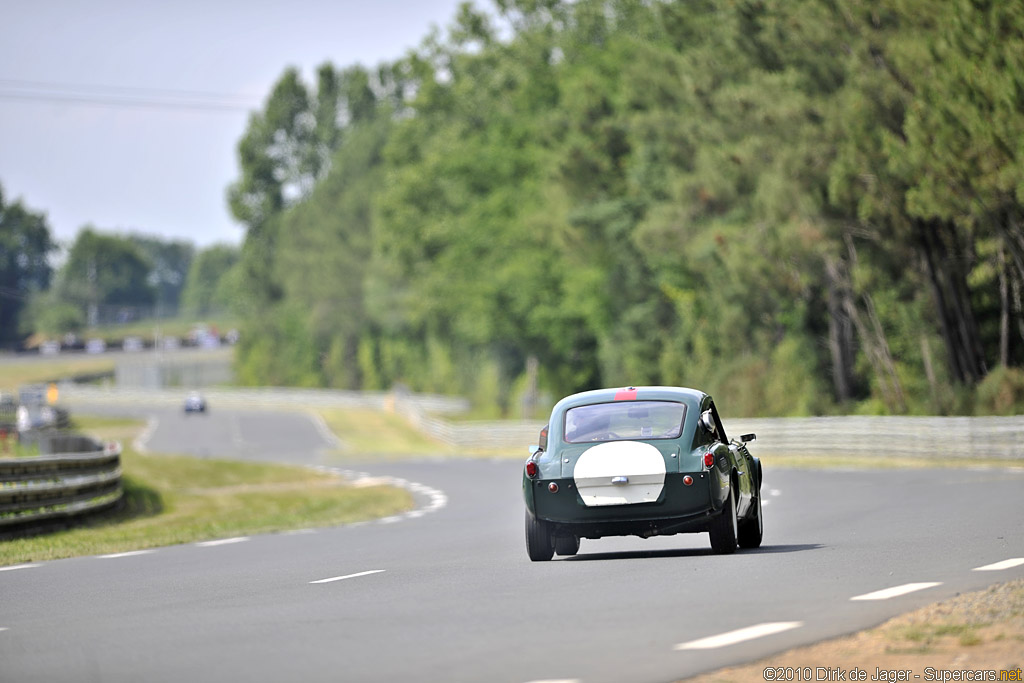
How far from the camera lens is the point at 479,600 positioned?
1114 centimetres

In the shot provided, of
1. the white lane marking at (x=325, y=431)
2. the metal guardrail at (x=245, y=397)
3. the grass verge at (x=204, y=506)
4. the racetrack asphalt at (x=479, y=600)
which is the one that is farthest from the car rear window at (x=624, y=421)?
the metal guardrail at (x=245, y=397)

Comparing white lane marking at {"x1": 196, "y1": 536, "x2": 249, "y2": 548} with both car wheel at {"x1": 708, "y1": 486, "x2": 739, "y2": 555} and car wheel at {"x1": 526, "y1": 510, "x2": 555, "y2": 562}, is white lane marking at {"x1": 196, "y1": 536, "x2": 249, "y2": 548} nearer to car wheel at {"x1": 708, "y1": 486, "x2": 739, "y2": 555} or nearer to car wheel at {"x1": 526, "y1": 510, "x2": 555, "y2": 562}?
car wheel at {"x1": 526, "y1": 510, "x2": 555, "y2": 562}

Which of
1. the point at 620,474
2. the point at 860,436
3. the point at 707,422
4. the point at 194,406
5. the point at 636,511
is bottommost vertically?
the point at 194,406

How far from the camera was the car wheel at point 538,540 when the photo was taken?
1388 centimetres

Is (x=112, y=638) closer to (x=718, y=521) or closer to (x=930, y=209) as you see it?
(x=718, y=521)

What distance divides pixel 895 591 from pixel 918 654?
2.69 m

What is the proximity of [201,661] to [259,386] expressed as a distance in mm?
147880

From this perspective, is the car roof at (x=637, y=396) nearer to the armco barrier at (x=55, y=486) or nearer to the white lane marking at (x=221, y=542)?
the white lane marking at (x=221, y=542)

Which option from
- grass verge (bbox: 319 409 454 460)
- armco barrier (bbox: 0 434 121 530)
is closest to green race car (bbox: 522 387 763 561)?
armco barrier (bbox: 0 434 121 530)

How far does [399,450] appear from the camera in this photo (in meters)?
69.2

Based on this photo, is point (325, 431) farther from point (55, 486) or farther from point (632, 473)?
point (632, 473)

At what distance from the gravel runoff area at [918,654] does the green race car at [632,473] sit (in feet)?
12.5

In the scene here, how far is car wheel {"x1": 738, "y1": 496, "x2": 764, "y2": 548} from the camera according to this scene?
14820mm

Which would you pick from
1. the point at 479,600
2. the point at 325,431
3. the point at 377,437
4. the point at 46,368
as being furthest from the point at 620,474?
the point at 46,368
